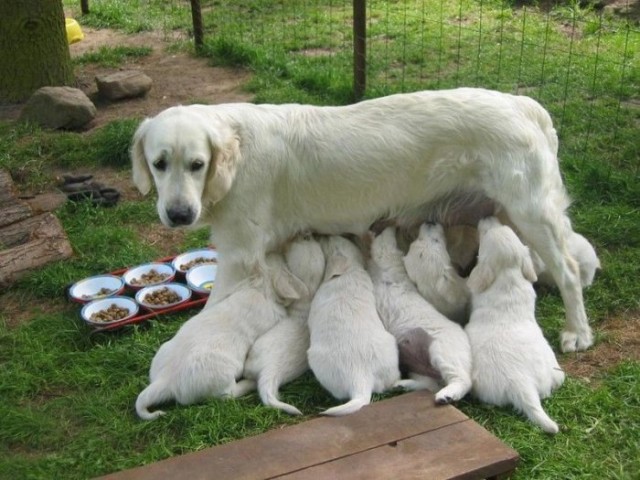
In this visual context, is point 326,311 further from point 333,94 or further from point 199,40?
point 199,40

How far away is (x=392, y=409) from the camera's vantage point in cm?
358

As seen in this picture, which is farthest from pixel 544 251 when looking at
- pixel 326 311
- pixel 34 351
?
pixel 34 351

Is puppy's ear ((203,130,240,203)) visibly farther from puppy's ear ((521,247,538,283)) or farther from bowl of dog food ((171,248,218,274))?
puppy's ear ((521,247,538,283))

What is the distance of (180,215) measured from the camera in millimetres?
3955

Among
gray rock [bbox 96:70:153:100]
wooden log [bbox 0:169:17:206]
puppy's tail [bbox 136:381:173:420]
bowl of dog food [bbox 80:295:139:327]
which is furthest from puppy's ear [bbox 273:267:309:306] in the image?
gray rock [bbox 96:70:153:100]

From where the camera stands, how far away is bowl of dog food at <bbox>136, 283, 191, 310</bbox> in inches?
189

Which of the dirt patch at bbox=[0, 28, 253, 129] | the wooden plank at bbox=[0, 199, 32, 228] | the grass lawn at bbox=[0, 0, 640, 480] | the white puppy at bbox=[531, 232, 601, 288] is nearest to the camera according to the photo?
the grass lawn at bbox=[0, 0, 640, 480]

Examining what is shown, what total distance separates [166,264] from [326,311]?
165 centimetres

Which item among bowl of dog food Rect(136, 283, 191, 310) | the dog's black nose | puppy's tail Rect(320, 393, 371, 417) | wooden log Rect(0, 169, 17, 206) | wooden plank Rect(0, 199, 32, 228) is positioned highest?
the dog's black nose

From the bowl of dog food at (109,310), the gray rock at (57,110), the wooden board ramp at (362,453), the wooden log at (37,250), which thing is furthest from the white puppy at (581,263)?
the gray rock at (57,110)

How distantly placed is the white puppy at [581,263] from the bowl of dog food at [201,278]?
1.96 m

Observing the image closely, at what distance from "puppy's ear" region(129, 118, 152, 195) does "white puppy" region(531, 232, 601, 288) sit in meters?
2.19

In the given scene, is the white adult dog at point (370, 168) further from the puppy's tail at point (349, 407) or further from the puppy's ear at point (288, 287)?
the puppy's tail at point (349, 407)

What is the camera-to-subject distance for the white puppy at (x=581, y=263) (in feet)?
15.0
